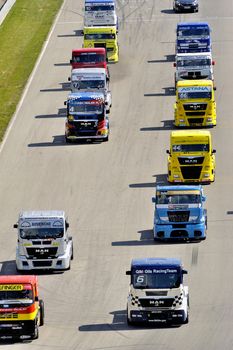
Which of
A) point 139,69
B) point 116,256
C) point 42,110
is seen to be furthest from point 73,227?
point 139,69

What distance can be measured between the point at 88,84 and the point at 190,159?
22.3m

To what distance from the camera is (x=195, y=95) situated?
118 metres

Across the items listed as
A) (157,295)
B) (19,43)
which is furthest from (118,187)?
(19,43)

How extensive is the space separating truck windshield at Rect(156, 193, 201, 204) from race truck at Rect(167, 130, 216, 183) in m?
11.6

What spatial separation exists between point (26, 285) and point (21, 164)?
3692 cm

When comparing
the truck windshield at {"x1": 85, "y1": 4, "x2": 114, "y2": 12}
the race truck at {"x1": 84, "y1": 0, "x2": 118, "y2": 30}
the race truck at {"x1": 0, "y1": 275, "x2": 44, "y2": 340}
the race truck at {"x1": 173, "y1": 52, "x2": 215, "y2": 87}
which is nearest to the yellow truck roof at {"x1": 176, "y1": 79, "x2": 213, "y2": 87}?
the race truck at {"x1": 173, "y1": 52, "x2": 215, "y2": 87}

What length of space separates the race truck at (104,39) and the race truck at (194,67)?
40.6 ft

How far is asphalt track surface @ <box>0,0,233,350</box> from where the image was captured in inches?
3066

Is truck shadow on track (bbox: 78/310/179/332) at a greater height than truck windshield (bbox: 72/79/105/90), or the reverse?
truck shadow on track (bbox: 78/310/179/332)

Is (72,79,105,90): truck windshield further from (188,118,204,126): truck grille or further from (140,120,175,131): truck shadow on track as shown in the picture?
(188,118,204,126): truck grille

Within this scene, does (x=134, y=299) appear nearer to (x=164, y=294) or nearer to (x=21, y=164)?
(x=164, y=294)

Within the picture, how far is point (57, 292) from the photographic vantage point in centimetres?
8381

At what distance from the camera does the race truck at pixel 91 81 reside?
124188 mm

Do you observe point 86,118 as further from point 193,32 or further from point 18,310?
point 18,310
